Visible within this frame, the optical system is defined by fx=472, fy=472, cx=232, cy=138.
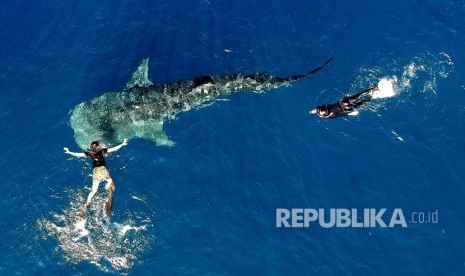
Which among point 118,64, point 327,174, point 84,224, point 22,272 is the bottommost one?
point 22,272

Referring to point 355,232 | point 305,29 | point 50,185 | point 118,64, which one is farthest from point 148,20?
point 355,232

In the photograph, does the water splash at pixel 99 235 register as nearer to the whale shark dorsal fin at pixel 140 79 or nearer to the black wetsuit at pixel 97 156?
the black wetsuit at pixel 97 156

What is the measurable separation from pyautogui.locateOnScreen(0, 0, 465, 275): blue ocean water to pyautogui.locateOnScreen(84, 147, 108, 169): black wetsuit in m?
1.17

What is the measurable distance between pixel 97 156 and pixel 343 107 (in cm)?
1407

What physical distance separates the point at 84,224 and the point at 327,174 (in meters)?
13.4

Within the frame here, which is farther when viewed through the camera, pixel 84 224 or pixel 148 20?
pixel 148 20

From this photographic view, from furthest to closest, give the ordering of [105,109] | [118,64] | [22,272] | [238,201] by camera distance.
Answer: [118,64], [105,109], [238,201], [22,272]

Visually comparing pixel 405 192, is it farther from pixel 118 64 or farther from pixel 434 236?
pixel 118 64

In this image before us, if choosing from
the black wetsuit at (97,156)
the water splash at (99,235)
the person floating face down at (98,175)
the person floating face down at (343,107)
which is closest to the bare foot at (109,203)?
the person floating face down at (98,175)

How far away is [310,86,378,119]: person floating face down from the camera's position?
89.3 feet

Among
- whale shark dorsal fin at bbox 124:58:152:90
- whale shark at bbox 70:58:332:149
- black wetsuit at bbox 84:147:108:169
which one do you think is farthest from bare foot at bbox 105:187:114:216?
whale shark dorsal fin at bbox 124:58:152:90

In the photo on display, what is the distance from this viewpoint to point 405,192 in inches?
1019

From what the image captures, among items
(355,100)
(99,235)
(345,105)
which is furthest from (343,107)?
(99,235)

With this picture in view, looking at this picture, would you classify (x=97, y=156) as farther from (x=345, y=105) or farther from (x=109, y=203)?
(x=345, y=105)
